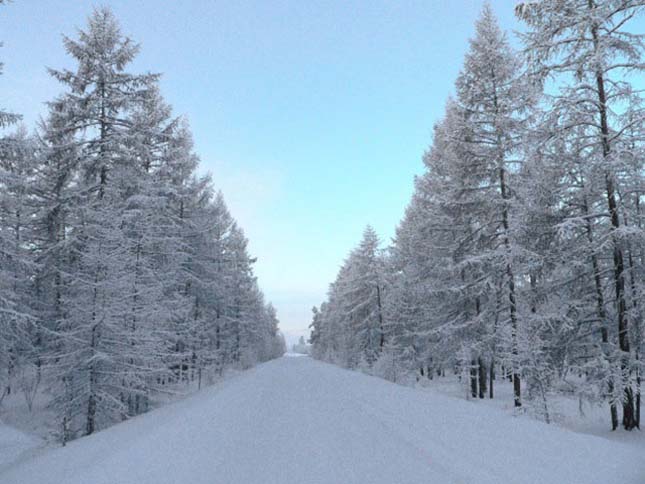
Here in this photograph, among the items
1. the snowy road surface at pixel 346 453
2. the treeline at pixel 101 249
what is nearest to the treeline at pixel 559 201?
the snowy road surface at pixel 346 453

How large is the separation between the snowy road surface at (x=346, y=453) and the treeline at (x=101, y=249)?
13.3 ft

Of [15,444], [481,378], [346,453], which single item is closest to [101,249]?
[15,444]

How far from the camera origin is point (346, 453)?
424 centimetres

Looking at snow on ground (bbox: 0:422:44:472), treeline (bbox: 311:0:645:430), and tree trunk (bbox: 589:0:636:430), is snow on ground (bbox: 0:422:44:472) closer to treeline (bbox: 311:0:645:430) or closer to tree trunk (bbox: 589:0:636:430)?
treeline (bbox: 311:0:645:430)

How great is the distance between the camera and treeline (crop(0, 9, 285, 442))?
10.0m

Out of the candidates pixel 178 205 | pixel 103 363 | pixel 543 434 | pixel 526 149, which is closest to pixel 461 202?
pixel 526 149

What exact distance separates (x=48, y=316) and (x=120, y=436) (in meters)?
13.3

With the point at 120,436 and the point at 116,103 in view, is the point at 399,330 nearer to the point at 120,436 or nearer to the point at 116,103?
the point at 116,103

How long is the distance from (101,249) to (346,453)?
8886 millimetres

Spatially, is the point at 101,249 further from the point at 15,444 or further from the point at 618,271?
the point at 618,271

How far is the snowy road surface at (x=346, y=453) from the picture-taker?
353 cm

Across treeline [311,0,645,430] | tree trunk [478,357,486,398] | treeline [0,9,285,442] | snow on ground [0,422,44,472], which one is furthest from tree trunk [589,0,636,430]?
snow on ground [0,422,44,472]

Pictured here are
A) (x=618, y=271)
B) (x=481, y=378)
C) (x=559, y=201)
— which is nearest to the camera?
(x=618, y=271)

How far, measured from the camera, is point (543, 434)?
4629 mm
